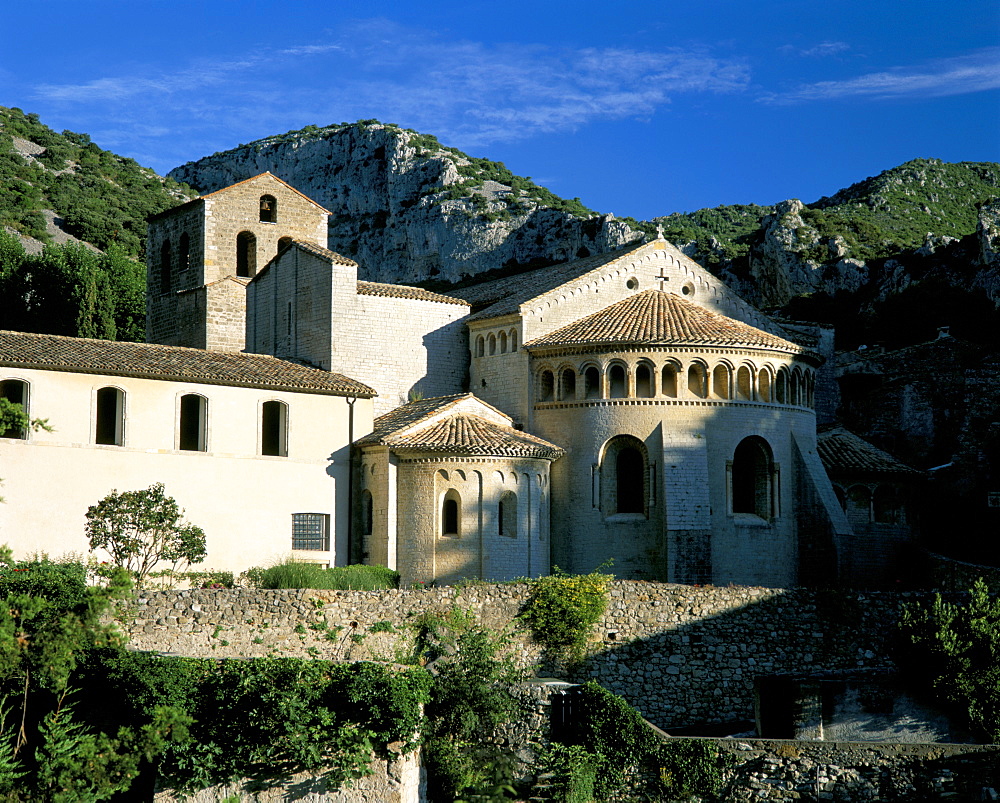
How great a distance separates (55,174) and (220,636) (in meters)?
73.9

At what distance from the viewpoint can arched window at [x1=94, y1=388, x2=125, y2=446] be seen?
37.0 metres

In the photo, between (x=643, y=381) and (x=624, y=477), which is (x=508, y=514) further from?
(x=643, y=381)

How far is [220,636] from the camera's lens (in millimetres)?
28906

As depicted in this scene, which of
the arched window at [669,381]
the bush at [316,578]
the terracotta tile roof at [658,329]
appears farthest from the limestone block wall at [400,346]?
the bush at [316,578]

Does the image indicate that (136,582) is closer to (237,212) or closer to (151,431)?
(151,431)

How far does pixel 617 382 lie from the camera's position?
4231cm

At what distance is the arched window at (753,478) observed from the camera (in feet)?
140

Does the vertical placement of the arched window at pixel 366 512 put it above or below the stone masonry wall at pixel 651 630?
above

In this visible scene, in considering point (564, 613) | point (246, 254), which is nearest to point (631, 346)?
point (564, 613)

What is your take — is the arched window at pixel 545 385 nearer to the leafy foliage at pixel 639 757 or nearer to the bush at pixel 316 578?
the bush at pixel 316 578

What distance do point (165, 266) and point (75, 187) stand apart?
4447 cm

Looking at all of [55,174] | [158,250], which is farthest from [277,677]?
[55,174]

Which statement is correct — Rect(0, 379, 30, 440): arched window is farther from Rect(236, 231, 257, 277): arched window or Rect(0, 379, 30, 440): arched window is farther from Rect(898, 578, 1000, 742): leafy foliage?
Rect(898, 578, 1000, 742): leafy foliage

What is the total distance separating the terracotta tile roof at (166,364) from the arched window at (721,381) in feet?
37.9
